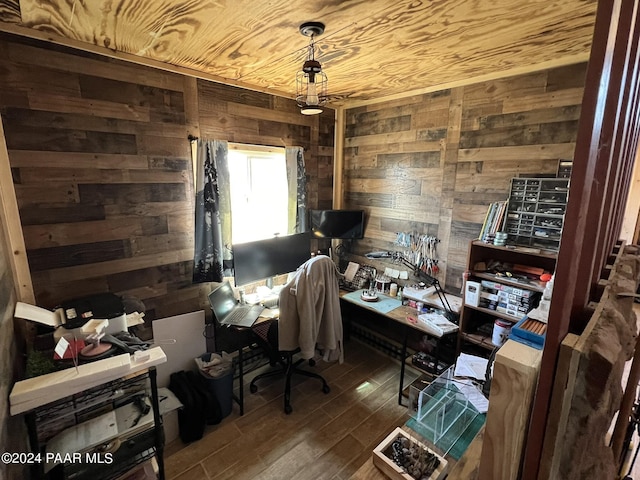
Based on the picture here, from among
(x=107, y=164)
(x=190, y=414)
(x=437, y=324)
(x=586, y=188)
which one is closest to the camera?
(x=586, y=188)

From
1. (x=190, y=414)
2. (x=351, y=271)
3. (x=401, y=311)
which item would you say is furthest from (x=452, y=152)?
(x=190, y=414)

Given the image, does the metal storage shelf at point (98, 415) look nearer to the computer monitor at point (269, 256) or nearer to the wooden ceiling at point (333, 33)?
the computer monitor at point (269, 256)

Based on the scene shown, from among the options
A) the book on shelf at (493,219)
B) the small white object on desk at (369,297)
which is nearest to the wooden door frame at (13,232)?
the small white object on desk at (369,297)

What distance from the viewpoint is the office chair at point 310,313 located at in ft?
7.49

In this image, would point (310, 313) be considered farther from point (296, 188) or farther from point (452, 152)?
point (452, 152)

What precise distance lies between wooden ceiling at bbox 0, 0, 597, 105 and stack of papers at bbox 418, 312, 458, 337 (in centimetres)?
191

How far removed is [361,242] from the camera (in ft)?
11.5

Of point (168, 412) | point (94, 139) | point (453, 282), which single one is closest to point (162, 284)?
point (168, 412)

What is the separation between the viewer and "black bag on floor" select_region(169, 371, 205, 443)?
86.7 inches

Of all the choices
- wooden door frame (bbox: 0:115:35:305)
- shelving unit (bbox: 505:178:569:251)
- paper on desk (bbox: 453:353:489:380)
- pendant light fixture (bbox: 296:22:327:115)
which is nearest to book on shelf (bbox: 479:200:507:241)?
shelving unit (bbox: 505:178:569:251)

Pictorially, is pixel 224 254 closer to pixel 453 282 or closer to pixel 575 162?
pixel 453 282

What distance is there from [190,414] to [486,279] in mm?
2369

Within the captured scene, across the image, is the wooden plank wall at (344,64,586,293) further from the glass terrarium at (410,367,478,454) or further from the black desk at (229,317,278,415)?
the black desk at (229,317,278,415)

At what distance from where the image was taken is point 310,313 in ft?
7.48
